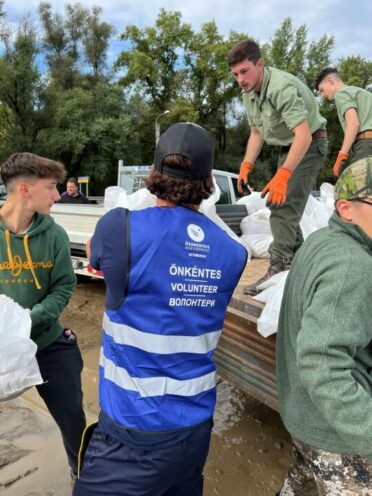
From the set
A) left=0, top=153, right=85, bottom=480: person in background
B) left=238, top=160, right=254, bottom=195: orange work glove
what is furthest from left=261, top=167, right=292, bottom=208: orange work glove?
left=0, top=153, right=85, bottom=480: person in background

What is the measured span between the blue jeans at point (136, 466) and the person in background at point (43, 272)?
0.83 meters

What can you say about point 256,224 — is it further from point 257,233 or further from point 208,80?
point 208,80

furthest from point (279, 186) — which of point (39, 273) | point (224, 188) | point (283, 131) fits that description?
point (224, 188)

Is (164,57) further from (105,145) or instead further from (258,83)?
(258,83)

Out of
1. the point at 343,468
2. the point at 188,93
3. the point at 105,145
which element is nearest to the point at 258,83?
the point at 343,468

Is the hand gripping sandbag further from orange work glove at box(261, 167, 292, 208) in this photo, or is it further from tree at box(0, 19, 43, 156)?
tree at box(0, 19, 43, 156)

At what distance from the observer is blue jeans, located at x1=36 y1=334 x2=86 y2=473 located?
2162 millimetres

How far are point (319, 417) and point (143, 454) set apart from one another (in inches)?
22.3

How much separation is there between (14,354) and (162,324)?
32.7 inches

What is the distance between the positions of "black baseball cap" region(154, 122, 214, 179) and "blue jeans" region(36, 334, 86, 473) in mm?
1318

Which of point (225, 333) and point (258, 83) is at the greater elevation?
point (258, 83)

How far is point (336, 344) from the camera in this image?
1.06m

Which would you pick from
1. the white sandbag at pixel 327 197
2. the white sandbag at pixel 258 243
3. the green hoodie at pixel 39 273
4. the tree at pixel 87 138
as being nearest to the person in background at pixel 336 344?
the green hoodie at pixel 39 273

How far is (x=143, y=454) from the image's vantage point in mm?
1272
